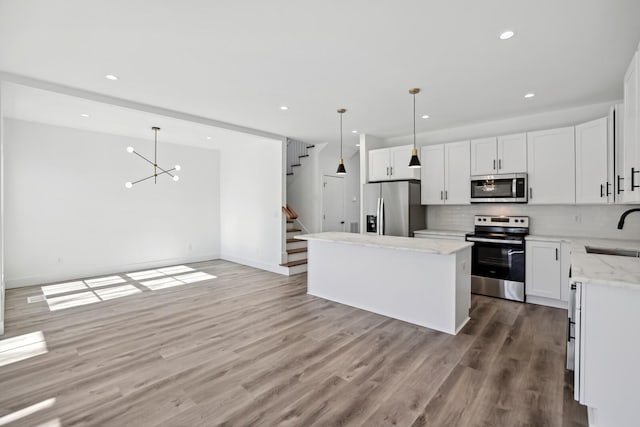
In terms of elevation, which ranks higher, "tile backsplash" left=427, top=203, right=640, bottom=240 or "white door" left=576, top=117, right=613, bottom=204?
"white door" left=576, top=117, right=613, bottom=204

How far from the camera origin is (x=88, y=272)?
230 inches

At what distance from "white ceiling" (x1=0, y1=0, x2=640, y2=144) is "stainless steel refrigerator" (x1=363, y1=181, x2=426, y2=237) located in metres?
1.49

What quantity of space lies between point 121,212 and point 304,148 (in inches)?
165

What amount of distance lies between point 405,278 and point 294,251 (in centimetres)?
325

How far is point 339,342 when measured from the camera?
123 inches

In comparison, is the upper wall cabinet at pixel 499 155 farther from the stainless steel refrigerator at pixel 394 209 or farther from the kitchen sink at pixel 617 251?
the kitchen sink at pixel 617 251

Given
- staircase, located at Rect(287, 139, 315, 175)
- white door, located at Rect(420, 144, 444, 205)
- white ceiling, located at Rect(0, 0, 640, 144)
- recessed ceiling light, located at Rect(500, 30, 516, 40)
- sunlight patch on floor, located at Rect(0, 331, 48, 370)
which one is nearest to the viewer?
white ceiling, located at Rect(0, 0, 640, 144)

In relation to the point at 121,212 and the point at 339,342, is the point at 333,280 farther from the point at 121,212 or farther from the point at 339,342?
the point at 121,212

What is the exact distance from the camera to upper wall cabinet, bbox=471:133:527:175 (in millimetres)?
4492

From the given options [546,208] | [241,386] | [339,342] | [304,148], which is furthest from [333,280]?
[304,148]

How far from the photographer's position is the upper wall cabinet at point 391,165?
5.45 m

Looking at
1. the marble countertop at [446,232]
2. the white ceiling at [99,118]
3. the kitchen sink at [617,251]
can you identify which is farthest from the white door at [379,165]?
the kitchen sink at [617,251]

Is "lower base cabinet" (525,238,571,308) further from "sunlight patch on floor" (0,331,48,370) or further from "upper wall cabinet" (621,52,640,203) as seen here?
"sunlight patch on floor" (0,331,48,370)

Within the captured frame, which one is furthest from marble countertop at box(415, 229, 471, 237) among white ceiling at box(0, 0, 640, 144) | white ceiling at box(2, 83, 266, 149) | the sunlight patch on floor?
the sunlight patch on floor
